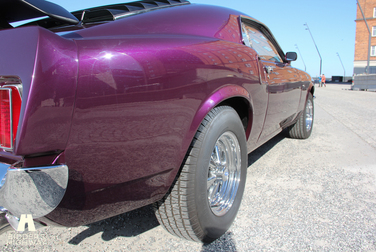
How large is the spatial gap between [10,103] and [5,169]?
233 mm

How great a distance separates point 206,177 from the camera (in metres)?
1.57

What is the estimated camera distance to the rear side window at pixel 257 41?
2408mm

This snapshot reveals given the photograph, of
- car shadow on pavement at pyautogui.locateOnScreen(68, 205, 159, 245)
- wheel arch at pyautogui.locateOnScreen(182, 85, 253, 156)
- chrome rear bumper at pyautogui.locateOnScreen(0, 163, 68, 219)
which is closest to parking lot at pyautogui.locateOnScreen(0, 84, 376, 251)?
car shadow on pavement at pyautogui.locateOnScreen(68, 205, 159, 245)

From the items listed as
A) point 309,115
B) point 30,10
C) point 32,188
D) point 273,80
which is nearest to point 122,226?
point 32,188

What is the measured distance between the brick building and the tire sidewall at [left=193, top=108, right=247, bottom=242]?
47430mm

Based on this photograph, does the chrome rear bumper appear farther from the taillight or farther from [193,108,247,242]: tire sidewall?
[193,108,247,242]: tire sidewall

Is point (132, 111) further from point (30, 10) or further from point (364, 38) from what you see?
point (364, 38)

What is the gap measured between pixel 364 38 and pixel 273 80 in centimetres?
4818

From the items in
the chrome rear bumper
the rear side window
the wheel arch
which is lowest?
the chrome rear bumper

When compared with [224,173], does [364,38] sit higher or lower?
higher

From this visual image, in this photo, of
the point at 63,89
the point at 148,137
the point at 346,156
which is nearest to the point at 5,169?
the point at 63,89

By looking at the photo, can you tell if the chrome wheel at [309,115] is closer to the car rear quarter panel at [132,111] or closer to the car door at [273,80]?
the car door at [273,80]

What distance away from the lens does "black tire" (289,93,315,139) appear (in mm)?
4098

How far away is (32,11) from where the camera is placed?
1155 mm
